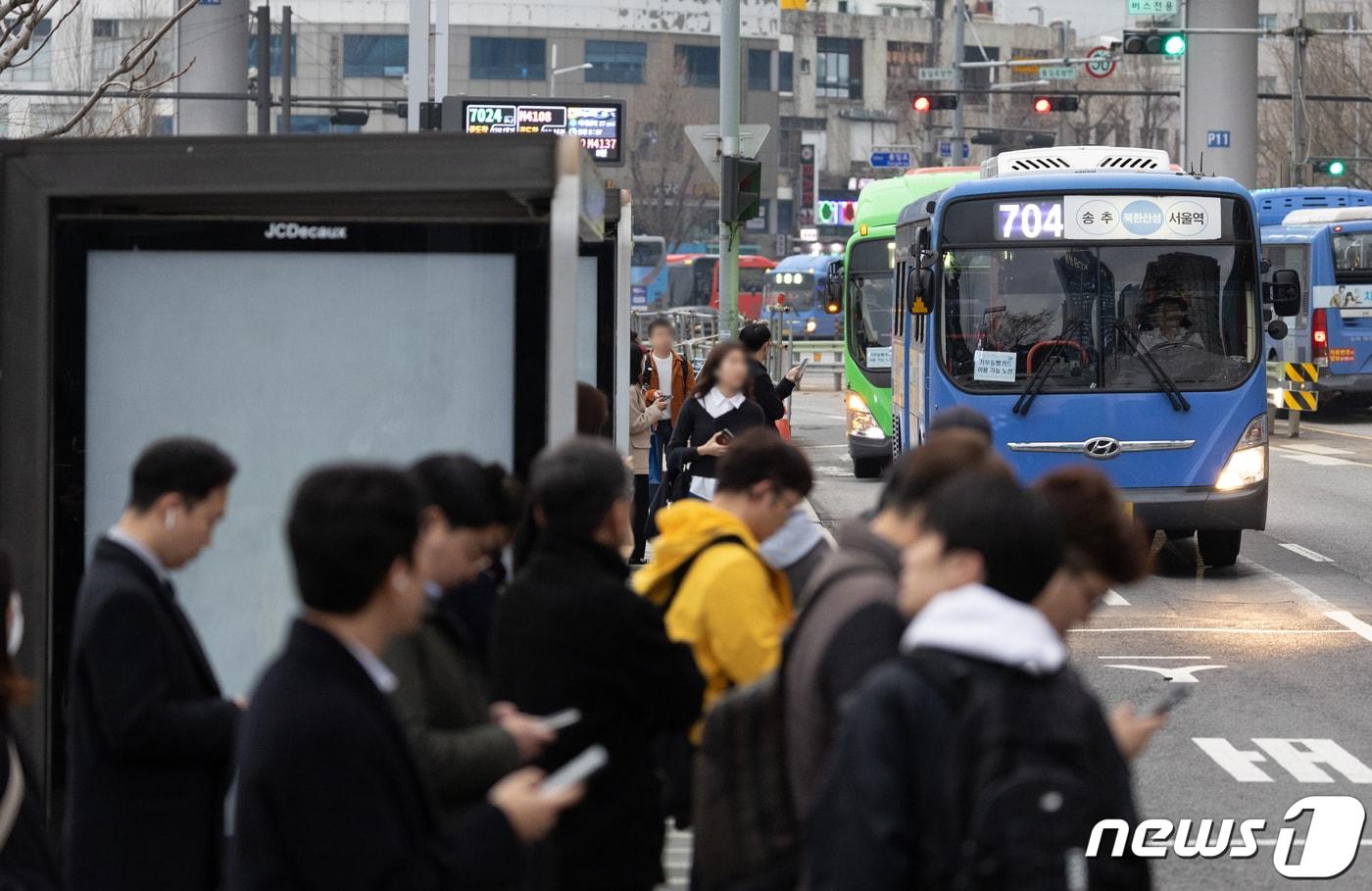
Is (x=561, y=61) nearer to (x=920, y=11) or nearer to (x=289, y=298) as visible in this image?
(x=920, y=11)

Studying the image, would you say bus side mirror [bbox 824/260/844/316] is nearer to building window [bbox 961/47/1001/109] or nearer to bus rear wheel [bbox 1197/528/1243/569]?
bus rear wheel [bbox 1197/528/1243/569]

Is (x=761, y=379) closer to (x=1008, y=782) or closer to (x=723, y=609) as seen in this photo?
(x=723, y=609)

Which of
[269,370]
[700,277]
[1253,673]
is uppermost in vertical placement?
[700,277]

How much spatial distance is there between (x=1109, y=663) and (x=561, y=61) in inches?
3193

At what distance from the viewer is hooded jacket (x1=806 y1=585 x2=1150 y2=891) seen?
2.96 meters

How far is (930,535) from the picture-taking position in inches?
125

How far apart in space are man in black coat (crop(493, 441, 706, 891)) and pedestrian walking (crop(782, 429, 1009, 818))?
489mm

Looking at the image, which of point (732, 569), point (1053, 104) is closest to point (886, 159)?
point (1053, 104)

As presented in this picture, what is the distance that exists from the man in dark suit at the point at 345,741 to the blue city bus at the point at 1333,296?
103 ft

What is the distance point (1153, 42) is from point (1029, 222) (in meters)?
18.4

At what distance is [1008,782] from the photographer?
9.53ft

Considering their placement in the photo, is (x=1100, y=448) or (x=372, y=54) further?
(x=372, y=54)

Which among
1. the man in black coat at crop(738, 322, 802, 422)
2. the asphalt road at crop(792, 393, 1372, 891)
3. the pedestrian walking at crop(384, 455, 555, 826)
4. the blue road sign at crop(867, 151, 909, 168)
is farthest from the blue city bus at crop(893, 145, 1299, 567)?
the blue road sign at crop(867, 151, 909, 168)

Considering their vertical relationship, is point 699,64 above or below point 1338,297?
above
